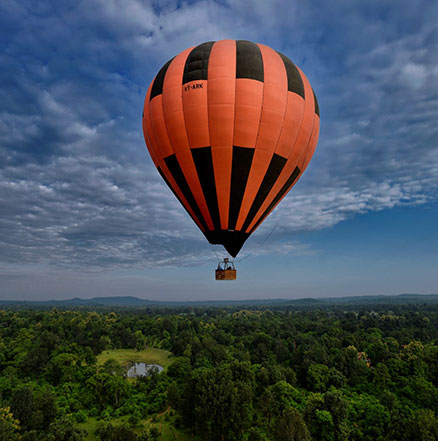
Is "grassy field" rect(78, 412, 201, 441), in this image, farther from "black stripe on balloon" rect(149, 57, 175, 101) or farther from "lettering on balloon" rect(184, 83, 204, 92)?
"lettering on balloon" rect(184, 83, 204, 92)

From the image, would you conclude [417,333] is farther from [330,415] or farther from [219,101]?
[219,101]

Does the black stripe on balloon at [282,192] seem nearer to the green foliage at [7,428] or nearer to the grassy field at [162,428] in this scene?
the grassy field at [162,428]

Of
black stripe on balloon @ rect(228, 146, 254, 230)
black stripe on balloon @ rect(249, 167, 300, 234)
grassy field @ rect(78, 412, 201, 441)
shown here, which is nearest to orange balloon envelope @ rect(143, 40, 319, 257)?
black stripe on balloon @ rect(228, 146, 254, 230)

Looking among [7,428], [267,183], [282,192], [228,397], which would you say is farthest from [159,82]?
[7,428]

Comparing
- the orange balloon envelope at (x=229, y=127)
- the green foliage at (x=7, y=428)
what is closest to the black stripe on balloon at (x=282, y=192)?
the orange balloon envelope at (x=229, y=127)

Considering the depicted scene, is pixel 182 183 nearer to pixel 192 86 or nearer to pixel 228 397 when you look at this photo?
pixel 192 86

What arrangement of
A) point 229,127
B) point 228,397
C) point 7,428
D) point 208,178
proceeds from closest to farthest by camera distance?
point 229,127, point 208,178, point 7,428, point 228,397

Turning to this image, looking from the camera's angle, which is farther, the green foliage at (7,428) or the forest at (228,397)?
the forest at (228,397)
